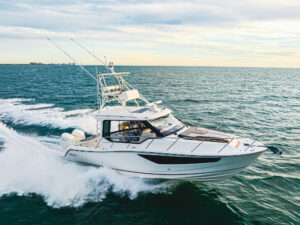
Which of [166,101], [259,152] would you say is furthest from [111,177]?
[166,101]

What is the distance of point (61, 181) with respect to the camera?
8734 mm

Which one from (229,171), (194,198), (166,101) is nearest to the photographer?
(229,171)

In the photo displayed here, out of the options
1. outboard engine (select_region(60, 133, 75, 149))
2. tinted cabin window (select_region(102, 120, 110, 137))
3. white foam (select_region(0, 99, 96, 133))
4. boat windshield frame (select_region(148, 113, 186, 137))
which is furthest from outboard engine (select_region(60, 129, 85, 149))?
white foam (select_region(0, 99, 96, 133))

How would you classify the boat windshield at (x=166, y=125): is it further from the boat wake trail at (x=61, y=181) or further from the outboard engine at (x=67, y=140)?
the outboard engine at (x=67, y=140)

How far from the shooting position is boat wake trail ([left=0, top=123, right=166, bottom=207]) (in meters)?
8.12

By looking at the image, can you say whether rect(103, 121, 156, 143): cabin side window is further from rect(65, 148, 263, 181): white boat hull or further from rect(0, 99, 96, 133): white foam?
rect(0, 99, 96, 133): white foam

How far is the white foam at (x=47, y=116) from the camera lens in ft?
53.7

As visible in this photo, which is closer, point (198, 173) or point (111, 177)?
point (198, 173)

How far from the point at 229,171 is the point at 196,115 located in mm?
12864

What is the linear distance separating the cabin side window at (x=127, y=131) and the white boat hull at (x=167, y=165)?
1.98ft

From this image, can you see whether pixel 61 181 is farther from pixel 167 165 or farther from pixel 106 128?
pixel 167 165

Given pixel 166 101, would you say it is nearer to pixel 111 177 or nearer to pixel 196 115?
pixel 196 115

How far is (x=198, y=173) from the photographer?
7723mm

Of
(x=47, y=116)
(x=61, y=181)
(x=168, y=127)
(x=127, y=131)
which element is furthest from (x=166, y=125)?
(x=47, y=116)
